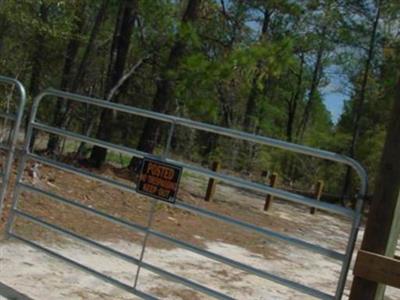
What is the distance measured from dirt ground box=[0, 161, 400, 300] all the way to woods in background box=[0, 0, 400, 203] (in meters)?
2.23

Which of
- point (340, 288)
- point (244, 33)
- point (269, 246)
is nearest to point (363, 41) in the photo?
point (244, 33)

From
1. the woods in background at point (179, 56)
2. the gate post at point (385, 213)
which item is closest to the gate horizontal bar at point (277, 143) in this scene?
the gate post at point (385, 213)

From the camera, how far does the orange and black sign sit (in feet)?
14.8

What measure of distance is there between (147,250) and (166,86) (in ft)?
22.3

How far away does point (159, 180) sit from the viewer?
4598 millimetres

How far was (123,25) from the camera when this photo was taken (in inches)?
584

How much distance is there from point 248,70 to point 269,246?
3942mm

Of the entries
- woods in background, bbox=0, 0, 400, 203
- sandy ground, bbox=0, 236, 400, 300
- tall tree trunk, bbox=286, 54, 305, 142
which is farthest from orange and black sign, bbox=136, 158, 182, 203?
tall tree trunk, bbox=286, 54, 305, 142

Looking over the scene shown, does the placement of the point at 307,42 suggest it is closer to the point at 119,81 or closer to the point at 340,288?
the point at 119,81

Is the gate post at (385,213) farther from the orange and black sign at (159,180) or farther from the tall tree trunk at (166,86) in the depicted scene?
the tall tree trunk at (166,86)

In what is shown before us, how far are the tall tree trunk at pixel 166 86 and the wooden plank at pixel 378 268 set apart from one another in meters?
9.41

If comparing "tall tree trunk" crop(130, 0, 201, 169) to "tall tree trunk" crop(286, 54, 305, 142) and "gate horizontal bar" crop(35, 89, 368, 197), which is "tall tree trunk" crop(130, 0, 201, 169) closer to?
"gate horizontal bar" crop(35, 89, 368, 197)

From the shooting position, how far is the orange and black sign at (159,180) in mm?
4508

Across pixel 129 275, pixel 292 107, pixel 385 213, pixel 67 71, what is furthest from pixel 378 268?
pixel 292 107
